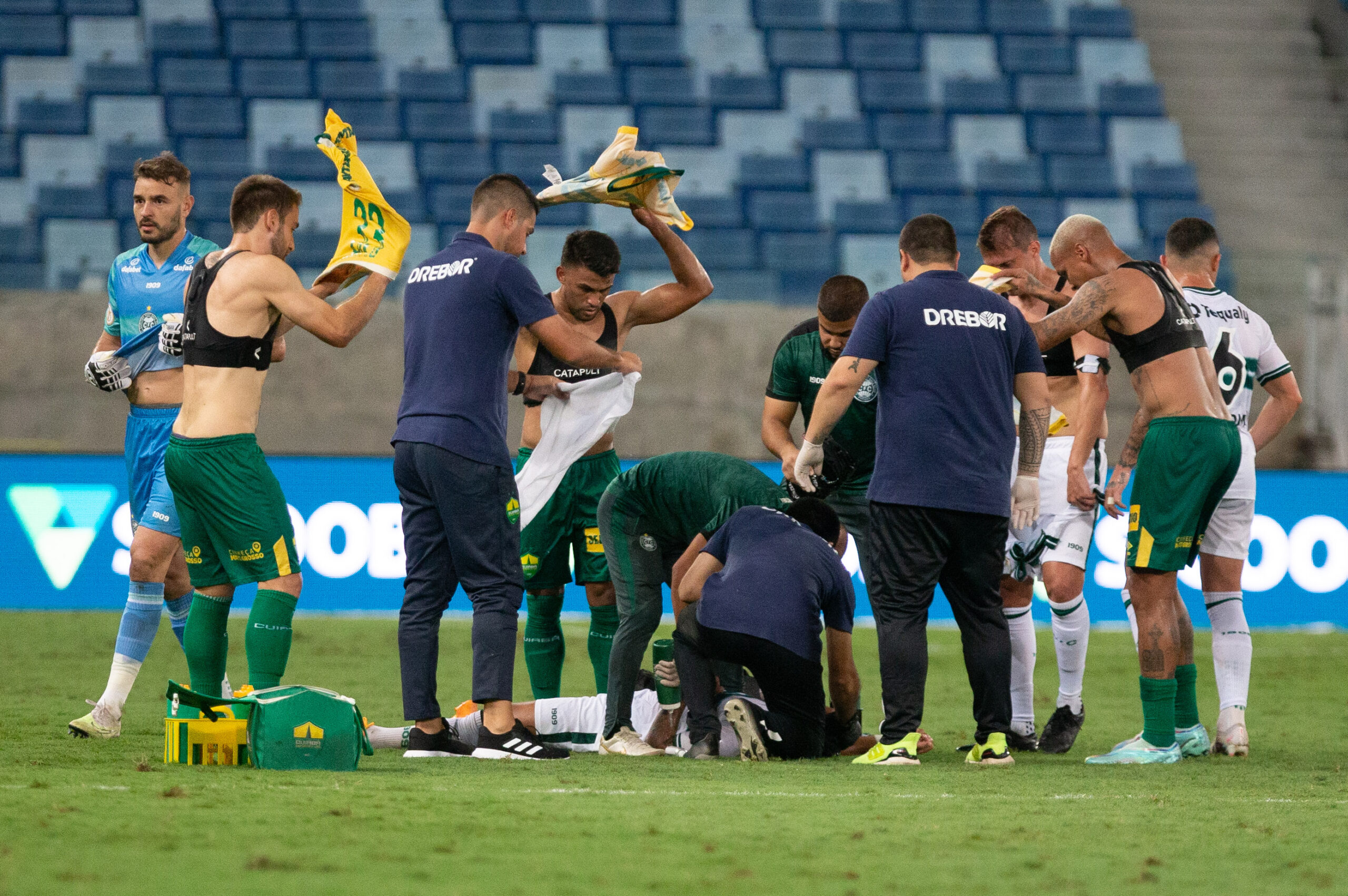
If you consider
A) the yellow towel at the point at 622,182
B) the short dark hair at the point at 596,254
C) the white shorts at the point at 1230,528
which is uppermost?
the yellow towel at the point at 622,182

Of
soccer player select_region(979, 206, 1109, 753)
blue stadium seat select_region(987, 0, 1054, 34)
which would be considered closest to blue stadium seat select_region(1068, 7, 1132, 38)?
blue stadium seat select_region(987, 0, 1054, 34)

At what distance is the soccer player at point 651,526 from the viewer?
584 cm

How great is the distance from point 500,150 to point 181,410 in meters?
10.1

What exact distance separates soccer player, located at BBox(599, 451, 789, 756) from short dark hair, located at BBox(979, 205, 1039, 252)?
1.39 m

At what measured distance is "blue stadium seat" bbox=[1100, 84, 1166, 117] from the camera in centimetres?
1684

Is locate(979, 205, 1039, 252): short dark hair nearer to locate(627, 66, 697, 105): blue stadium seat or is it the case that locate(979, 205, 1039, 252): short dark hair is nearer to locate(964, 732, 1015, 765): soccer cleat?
locate(964, 732, 1015, 765): soccer cleat

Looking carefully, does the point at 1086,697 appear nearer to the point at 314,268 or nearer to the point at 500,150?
the point at 314,268

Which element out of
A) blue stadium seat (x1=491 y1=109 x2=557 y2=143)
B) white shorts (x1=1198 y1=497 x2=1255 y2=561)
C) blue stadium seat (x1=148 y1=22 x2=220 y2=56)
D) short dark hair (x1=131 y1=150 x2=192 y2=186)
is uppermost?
blue stadium seat (x1=148 y1=22 x2=220 y2=56)

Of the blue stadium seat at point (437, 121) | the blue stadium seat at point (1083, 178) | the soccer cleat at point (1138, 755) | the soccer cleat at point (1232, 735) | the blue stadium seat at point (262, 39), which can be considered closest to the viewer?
the soccer cleat at point (1138, 755)

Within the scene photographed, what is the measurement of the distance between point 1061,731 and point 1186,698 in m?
0.53

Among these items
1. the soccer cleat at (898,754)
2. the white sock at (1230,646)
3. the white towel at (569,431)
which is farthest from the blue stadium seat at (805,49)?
the soccer cleat at (898,754)

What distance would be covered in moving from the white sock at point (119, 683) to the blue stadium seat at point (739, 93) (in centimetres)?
1135

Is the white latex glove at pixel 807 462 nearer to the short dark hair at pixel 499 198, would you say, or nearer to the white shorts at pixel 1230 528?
the short dark hair at pixel 499 198

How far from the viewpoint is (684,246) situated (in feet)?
20.9
